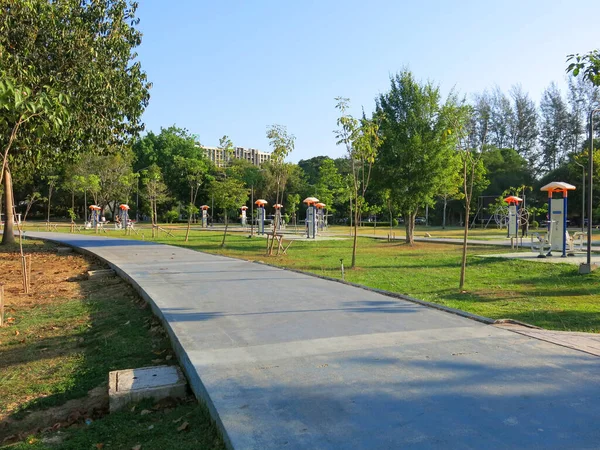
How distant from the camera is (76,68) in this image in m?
13.3

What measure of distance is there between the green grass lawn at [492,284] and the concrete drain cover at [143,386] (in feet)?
16.6

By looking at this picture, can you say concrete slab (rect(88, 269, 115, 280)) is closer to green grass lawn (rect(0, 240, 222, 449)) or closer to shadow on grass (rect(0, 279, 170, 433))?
green grass lawn (rect(0, 240, 222, 449))

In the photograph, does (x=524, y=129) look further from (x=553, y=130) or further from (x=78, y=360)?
(x=78, y=360)

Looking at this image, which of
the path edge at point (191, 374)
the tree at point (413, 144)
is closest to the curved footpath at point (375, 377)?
the path edge at point (191, 374)

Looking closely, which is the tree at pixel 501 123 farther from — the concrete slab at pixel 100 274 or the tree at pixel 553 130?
the concrete slab at pixel 100 274

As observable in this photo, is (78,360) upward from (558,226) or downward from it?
downward

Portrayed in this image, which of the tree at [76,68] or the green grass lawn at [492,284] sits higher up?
the tree at [76,68]

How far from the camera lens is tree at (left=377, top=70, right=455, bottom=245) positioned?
23.2 metres

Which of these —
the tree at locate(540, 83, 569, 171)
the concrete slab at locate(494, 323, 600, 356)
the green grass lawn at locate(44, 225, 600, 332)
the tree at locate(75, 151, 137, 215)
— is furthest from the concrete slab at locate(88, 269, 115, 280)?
the tree at locate(540, 83, 569, 171)

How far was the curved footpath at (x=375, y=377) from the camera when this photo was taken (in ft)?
10.6

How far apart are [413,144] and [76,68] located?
14.8 meters

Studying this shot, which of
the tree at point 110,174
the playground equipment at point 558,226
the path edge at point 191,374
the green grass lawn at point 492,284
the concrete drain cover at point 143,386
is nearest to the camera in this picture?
the path edge at point 191,374

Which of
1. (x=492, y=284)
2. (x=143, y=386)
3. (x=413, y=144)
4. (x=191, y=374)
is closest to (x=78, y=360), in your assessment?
(x=143, y=386)

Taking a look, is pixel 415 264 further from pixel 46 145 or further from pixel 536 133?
pixel 536 133
